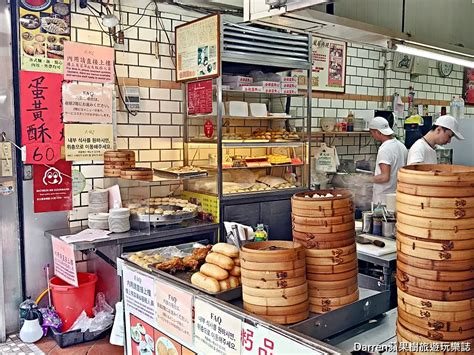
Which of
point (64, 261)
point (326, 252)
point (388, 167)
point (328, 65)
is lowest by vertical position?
point (64, 261)

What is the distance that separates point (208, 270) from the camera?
2.03 metres

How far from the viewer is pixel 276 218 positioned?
491cm

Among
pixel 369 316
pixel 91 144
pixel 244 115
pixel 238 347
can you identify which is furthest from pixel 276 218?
pixel 238 347

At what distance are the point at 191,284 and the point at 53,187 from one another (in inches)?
98.5

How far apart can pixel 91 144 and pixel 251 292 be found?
9.54ft

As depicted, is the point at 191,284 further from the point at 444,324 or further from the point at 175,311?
the point at 444,324

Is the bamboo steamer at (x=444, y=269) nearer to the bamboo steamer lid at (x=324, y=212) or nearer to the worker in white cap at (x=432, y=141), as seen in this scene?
the bamboo steamer lid at (x=324, y=212)

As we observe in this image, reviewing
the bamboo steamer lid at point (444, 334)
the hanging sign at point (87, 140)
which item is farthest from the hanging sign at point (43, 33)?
the bamboo steamer lid at point (444, 334)

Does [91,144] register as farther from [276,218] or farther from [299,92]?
[299,92]

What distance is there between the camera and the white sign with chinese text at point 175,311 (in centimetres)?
200

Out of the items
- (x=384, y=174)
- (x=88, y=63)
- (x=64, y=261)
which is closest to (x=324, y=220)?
(x=64, y=261)

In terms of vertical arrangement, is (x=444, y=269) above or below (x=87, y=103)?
below

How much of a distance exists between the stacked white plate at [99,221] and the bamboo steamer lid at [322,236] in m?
2.51

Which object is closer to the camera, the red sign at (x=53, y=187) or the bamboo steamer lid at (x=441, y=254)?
the bamboo steamer lid at (x=441, y=254)
